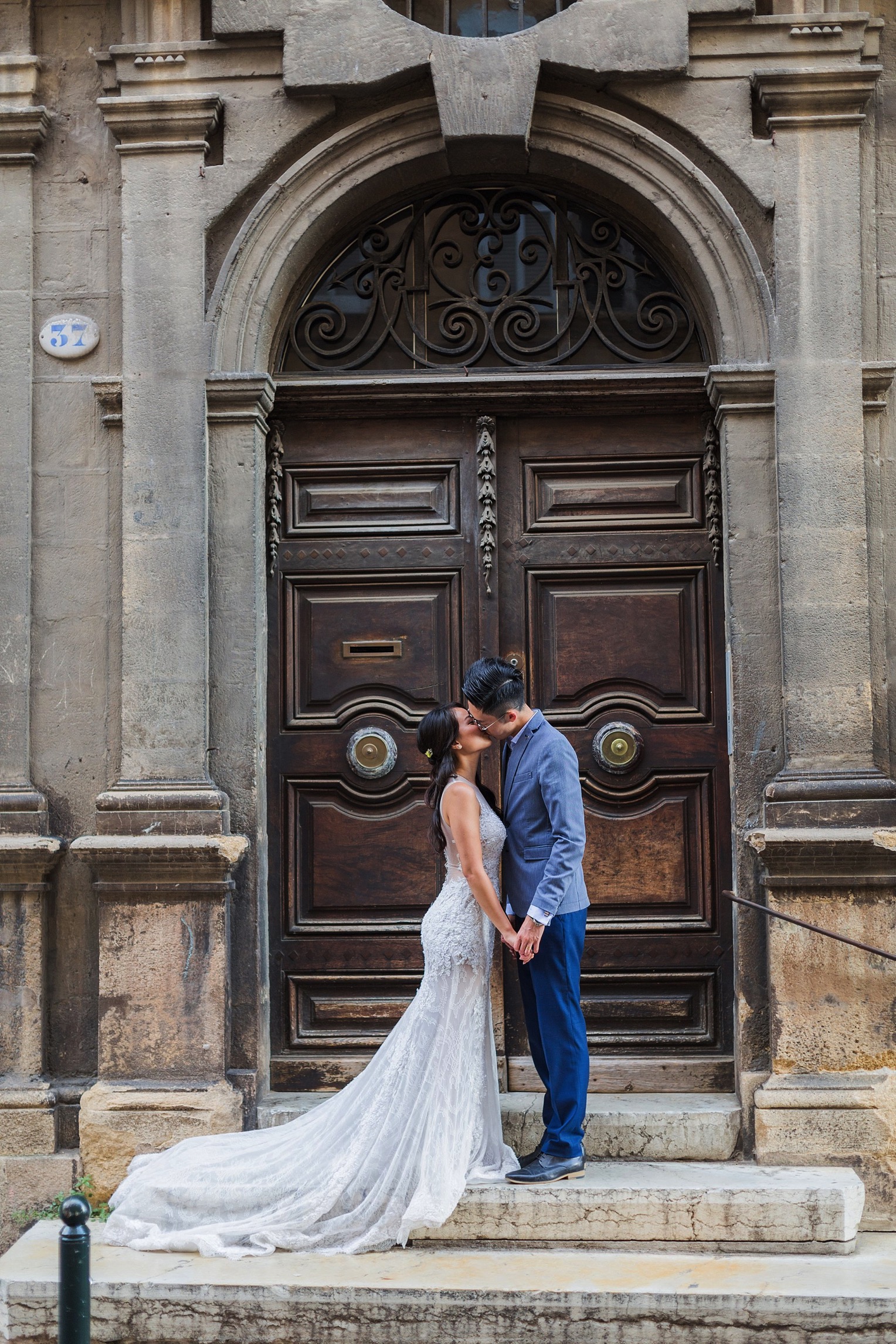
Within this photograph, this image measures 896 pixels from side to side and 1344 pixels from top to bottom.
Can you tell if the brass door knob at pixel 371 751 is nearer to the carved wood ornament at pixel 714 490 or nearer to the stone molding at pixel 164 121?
the carved wood ornament at pixel 714 490

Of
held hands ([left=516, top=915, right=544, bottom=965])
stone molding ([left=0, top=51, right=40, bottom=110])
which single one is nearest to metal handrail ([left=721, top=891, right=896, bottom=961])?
held hands ([left=516, top=915, right=544, bottom=965])

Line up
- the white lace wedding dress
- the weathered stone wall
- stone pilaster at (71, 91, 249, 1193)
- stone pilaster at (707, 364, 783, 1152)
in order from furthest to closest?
the weathered stone wall, stone pilaster at (707, 364, 783, 1152), stone pilaster at (71, 91, 249, 1193), the white lace wedding dress

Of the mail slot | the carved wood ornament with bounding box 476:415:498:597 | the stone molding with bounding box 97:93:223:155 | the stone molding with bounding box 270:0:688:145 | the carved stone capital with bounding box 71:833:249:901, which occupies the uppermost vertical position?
the stone molding with bounding box 270:0:688:145

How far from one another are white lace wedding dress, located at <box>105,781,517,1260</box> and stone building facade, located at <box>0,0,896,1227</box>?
0.59 metres

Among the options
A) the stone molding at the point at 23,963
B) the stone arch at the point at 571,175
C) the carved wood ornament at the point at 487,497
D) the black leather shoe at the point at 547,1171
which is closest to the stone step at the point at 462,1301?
the black leather shoe at the point at 547,1171

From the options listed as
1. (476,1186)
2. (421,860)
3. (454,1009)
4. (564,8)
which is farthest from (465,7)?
(476,1186)

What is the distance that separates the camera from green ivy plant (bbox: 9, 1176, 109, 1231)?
547cm

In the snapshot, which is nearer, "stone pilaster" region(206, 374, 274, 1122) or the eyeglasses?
the eyeglasses

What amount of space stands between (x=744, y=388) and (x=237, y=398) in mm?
2168

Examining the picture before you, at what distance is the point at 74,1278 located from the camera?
3252mm

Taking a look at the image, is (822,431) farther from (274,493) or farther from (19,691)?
(19,691)

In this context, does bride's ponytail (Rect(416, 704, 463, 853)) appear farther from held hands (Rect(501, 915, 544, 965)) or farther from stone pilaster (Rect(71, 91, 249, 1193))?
stone pilaster (Rect(71, 91, 249, 1193))

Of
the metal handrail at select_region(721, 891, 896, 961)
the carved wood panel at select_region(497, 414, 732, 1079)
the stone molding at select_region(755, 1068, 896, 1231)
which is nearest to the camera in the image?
the metal handrail at select_region(721, 891, 896, 961)

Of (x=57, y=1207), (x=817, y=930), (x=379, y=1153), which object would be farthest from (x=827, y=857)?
(x=57, y=1207)
